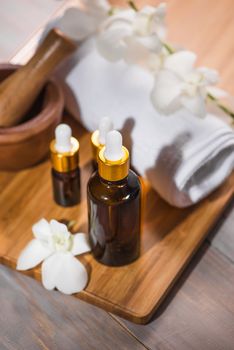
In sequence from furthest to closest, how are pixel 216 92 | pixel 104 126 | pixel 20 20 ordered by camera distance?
pixel 20 20, pixel 216 92, pixel 104 126

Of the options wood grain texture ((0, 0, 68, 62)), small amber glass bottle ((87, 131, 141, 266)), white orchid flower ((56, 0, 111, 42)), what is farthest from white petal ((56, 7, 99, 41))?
small amber glass bottle ((87, 131, 141, 266))

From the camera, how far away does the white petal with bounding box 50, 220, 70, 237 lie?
78cm

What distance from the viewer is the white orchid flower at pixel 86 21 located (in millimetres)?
913

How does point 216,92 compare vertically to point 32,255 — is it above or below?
above

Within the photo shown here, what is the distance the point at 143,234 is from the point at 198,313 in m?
0.12

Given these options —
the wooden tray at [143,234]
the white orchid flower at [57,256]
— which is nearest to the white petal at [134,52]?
the wooden tray at [143,234]

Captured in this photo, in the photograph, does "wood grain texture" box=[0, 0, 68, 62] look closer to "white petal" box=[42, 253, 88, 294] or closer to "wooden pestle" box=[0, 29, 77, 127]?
"wooden pestle" box=[0, 29, 77, 127]

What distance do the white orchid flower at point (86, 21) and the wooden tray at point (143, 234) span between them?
0.15m

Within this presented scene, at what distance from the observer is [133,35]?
0.87 meters

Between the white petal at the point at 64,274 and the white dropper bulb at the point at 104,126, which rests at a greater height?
the white dropper bulb at the point at 104,126

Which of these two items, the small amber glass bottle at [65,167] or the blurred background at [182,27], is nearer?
the small amber glass bottle at [65,167]

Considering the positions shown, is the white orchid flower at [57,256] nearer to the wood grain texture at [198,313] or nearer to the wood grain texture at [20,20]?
the wood grain texture at [198,313]

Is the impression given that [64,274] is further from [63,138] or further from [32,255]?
[63,138]

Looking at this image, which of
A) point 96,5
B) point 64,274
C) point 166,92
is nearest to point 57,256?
point 64,274
